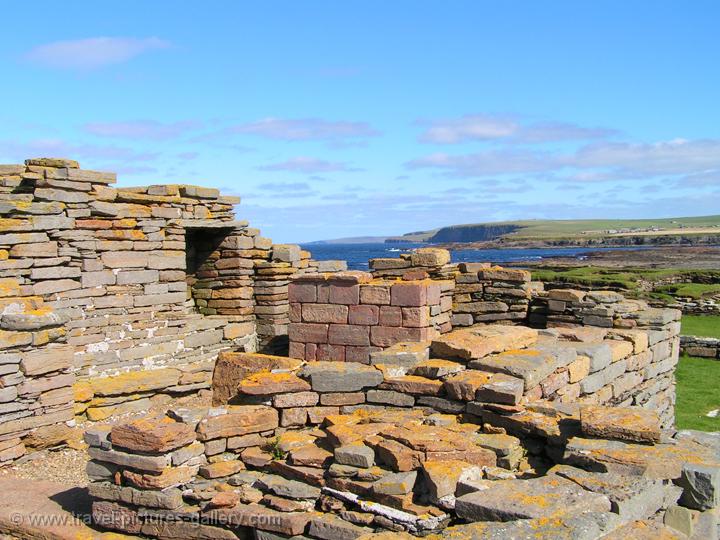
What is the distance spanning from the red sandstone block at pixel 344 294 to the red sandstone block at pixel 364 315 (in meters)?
0.12

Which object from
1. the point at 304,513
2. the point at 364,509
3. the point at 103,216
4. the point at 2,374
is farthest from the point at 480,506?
the point at 103,216

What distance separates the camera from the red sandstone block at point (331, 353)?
10.7 m

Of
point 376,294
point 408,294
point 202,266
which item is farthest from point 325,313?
point 202,266

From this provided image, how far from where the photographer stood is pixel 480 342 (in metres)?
9.06

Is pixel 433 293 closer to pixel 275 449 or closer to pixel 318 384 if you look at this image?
pixel 318 384

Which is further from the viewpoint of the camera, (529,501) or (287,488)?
(287,488)

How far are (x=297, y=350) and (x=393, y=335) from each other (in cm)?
170

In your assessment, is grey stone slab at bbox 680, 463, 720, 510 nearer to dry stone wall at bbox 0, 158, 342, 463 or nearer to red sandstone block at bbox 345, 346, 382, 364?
red sandstone block at bbox 345, 346, 382, 364

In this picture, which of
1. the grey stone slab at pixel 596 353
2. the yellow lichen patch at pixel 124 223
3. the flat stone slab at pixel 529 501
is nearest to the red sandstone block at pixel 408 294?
the grey stone slab at pixel 596 353

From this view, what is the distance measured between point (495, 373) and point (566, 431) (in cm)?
140

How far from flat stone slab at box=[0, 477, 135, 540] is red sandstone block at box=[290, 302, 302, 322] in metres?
4.03

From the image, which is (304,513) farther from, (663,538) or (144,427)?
(663,538)

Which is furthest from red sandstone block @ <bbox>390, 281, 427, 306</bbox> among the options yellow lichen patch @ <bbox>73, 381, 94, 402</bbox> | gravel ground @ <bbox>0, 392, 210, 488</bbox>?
yellow lichen patch @ <bbox>73, 381, 94, 402</bbox>

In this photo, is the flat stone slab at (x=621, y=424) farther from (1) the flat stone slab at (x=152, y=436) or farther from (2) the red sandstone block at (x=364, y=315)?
(2) the red sandstone block at (x=364, y=315)
